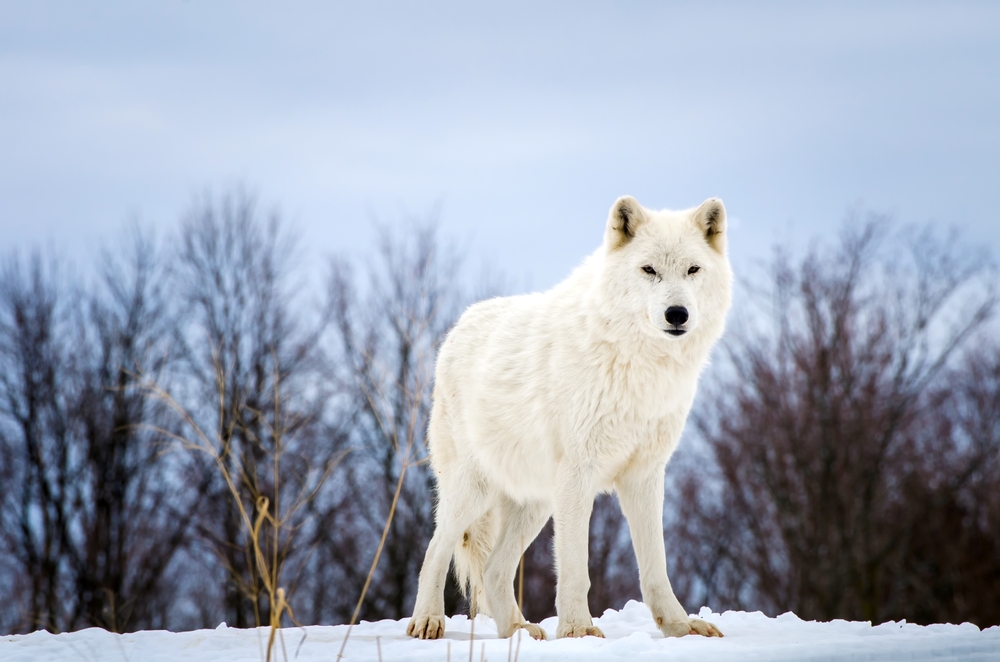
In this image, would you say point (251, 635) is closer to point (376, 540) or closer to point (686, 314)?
point (686, 314)

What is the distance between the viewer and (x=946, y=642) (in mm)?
3977

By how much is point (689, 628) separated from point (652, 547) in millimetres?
485

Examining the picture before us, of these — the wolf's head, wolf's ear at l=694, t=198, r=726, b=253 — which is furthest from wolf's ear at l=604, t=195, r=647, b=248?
wolf's ear at l=694, t=198, r=726, b=253

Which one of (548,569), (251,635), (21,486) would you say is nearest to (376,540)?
(548,569)

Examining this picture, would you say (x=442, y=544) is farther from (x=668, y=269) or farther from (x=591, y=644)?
(x=668, y=269)

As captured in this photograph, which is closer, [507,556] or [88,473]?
[507,556]

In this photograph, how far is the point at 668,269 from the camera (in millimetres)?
4551

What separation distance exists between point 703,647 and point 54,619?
43.5ft

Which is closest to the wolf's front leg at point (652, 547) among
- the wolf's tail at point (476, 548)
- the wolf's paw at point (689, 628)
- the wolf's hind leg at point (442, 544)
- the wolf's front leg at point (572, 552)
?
the wolf's paw at point (689, 628)

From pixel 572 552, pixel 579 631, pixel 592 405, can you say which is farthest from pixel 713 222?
pixel 579 631

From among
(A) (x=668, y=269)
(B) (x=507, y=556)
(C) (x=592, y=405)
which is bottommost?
(B) (x=507, y=556)

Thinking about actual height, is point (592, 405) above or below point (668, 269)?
below

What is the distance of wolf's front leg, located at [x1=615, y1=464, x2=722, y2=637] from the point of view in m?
4.74

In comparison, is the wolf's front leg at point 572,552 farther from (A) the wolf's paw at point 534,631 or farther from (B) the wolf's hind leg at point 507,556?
(B) the wolf's hind leg at point 507,556
